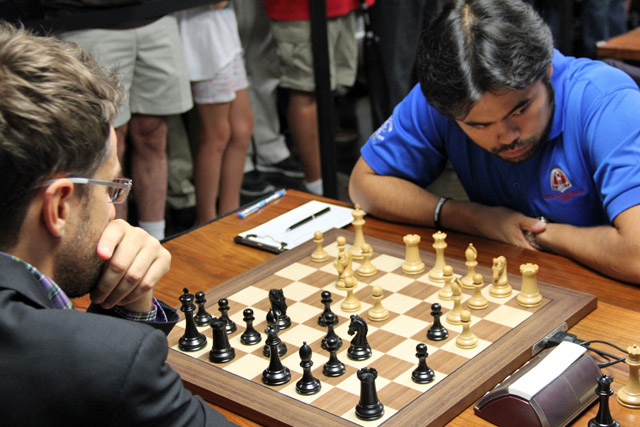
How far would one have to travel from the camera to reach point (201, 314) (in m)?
1.63

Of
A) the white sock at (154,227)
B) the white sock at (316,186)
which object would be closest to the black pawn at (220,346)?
the white sock at (154,227)

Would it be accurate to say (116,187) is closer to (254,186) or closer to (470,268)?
(470,268)

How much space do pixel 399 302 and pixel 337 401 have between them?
393 mm

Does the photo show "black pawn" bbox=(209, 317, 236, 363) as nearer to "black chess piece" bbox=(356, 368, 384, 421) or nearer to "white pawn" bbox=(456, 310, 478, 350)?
"black chess piece" bbox=(356, 368, 384, 421)

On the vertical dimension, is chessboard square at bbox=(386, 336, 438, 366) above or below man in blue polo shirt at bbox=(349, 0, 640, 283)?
below

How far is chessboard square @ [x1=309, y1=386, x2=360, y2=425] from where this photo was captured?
4.26 ft

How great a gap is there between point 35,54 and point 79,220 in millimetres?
264

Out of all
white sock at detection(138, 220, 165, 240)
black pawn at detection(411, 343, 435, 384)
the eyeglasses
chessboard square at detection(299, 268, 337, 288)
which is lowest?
white sock at detection(138, 220, 165, 240)

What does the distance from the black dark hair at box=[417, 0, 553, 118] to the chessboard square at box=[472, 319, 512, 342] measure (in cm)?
57

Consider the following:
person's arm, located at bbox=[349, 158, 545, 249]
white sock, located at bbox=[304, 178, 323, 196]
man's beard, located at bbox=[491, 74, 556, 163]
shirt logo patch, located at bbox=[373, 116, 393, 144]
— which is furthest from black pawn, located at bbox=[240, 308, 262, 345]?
white sock, located at bbox=[304, 178, 323, 196]

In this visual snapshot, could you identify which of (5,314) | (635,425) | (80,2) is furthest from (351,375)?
(80,2)

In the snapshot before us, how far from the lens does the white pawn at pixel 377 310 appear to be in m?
1.58

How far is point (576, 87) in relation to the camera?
76.8 inches

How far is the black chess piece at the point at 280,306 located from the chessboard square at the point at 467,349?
336mm
